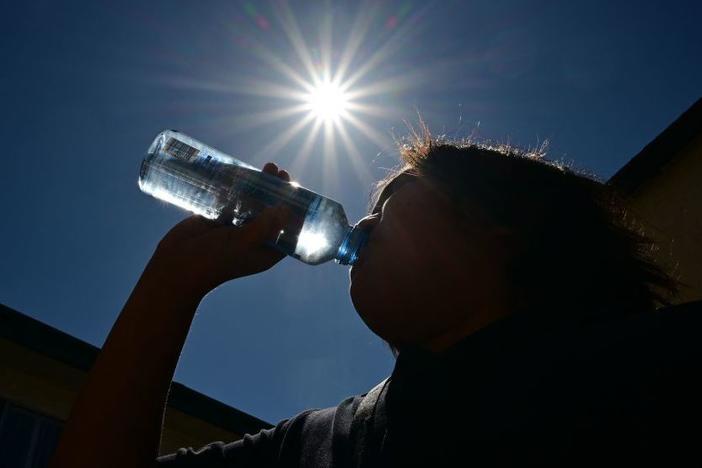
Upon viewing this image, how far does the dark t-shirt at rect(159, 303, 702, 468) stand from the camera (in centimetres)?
88

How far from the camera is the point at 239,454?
5.45 feet

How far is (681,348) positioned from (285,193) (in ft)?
4.78

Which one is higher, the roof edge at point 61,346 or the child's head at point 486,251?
the roof edge at point 61,346

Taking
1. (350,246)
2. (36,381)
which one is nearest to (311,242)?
(350,246)

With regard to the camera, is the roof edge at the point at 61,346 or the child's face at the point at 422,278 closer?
the child's face at the point at 422,278

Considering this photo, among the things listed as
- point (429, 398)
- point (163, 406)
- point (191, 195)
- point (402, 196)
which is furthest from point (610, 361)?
point (191, 195)

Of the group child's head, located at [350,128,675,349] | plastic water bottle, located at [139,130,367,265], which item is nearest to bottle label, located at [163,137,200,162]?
plastic water bottle, located at [139,130,367,265]

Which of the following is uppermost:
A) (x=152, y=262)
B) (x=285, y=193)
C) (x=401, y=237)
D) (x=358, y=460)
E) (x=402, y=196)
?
(x=285, y=193)

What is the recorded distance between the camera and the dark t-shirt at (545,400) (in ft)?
2.89

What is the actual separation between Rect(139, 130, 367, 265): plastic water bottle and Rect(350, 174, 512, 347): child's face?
23 centimetres

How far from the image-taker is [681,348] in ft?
3.02

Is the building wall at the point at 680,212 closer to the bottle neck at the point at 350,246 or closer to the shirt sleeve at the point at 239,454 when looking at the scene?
the bottle neck at the point at 350,246

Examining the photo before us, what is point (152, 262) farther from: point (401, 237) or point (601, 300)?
point (601, 300)

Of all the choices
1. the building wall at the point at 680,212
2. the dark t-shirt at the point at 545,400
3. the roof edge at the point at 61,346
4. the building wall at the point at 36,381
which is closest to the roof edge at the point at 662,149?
the building wall at the point at 680,212
